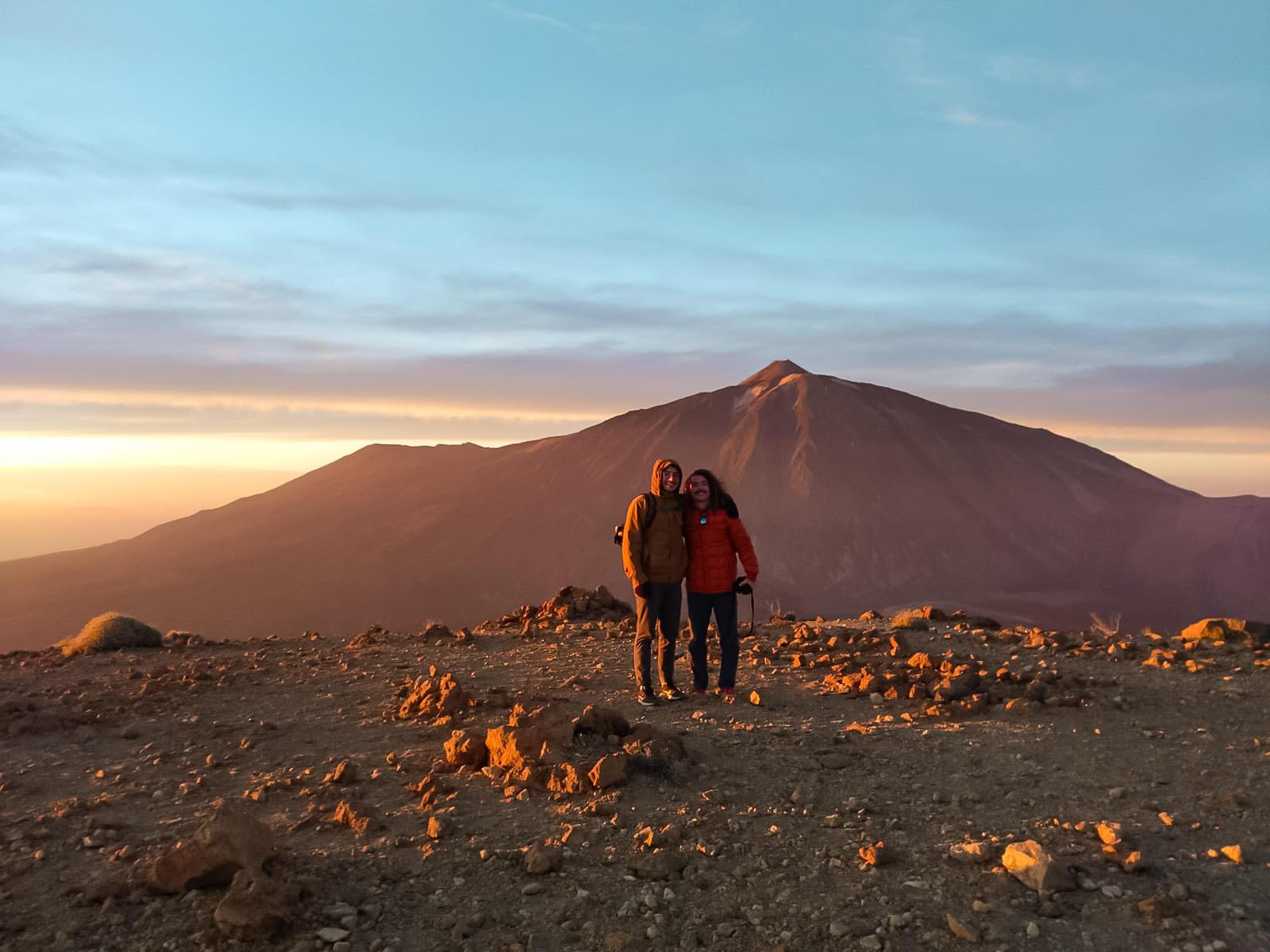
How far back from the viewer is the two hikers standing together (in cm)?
699

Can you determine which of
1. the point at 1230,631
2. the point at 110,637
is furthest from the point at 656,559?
the point at 110,637

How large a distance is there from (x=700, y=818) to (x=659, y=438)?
219 ft

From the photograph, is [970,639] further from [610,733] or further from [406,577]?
[406,577]

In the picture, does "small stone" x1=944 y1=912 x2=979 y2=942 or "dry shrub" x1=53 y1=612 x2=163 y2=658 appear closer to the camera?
"small stone" x1=944 y1=912 x2=979 y2=942

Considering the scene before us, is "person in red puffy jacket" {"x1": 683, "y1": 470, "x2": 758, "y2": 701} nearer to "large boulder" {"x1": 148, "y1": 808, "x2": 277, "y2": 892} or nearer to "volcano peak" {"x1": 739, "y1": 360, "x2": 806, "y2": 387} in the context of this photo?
"large boulder" {"x1": 148, "y1": 808, "x2": 277, "y2": 892}

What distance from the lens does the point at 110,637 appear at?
37.5 ft

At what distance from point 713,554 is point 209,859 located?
431cm

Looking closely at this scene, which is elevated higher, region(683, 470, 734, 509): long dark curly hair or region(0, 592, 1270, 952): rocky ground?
region(683, 470, 734, 509): long dark curly hair

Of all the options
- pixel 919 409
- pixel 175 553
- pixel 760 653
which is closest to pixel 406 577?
pixel 175 553

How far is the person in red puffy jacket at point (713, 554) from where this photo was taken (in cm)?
701

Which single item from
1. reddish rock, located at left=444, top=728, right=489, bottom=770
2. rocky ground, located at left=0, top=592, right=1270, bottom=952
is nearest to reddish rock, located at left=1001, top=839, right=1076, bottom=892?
rocky ground, located at left=0, top=592, right=1270, bottom=952

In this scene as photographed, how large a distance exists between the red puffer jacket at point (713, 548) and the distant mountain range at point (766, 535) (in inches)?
1557

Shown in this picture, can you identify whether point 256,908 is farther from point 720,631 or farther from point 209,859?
point 720,631

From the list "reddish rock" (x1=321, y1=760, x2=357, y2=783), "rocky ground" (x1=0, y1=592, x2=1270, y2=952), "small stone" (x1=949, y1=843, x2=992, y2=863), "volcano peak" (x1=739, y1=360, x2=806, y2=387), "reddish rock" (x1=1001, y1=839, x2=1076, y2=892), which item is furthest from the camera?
"volcano peak" (x1=739, y1=360, x2=806, y2=387)
